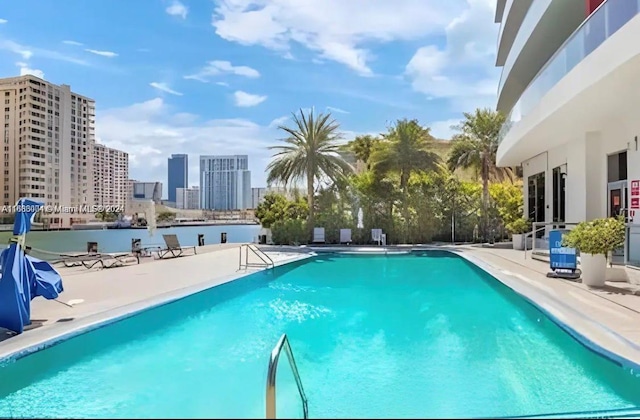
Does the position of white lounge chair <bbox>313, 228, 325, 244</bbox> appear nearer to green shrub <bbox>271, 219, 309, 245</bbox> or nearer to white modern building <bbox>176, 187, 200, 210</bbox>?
green shrub <bbox>271, 219, 309, 245</bbox>

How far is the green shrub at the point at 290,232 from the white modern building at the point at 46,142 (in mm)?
12727

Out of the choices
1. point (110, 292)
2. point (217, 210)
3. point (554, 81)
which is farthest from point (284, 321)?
point (217, 210)

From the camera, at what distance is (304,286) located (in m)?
11.3

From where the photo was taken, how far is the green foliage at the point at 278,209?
2245cm

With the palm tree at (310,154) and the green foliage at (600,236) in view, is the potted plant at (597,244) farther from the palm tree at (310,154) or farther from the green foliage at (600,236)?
the palm tree at (310,154)

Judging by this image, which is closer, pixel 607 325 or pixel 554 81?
pixel 607 325

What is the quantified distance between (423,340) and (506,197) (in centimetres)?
1926

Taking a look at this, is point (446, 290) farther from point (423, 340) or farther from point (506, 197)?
point (506, 197)

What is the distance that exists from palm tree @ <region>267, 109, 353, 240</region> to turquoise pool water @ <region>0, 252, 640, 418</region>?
12744mm

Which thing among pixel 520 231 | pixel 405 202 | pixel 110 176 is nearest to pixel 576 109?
pixel 520 231

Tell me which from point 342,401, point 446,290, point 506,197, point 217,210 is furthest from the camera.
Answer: point 217,210

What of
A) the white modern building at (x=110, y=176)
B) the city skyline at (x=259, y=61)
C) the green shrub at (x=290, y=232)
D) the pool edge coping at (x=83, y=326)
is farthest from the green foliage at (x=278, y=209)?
the white modern building at (x=110, y=176)

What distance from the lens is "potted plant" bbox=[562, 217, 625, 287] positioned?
8.48 m

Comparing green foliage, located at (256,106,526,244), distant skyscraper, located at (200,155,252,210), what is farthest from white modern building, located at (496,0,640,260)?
distant skyscraper, located at (200,155,252,210)
